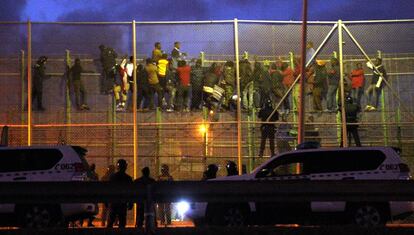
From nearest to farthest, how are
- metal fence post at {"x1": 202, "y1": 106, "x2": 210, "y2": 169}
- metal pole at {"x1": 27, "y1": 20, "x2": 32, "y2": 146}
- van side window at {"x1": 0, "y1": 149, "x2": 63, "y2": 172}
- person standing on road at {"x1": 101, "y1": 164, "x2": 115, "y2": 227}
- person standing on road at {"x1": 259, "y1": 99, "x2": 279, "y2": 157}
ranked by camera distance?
van side window at {"x1": 0, "y1": 149, "x2": 63, "y2": 172}, person standing on road at {"x1": 101, "y1": 164, "x2": 115, "y2": 227}, metal pole at {"x1": 27, "y1": 20, "x2": 32, "y2": 146}, person standing on road at {"x1": 259, "y1": 99, "x2": 279, "y2": 157}, metal fence post at {"x1": 202, "y1": 106, "x2": 210, "y2": 169}

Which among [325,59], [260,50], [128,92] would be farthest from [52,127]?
[325,59]

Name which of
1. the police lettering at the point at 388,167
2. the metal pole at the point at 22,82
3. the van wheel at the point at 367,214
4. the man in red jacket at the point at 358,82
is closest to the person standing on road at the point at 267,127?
the man in red jacket at the point at 358,82

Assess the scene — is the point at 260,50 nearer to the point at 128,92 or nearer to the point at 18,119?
the point at 128,92

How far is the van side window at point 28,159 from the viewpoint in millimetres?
15828

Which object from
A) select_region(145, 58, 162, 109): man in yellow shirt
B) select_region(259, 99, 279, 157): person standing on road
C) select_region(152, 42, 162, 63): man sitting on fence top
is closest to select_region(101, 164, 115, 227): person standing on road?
select_region(145, 58, 162, 109): man in yellow shirt

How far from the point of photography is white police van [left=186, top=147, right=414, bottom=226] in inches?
586

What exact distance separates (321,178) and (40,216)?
6366mm

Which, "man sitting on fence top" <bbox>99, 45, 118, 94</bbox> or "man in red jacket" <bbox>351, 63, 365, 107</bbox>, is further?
"man in red jacket" <bbox>351, 63, 365, 107</bbox>

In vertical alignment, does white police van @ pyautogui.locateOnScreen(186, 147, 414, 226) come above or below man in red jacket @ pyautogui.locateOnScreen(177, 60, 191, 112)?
below

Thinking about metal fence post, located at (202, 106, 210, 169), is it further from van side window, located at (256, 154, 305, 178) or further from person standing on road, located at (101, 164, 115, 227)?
van side window, located at (256, 154, 305, 178)

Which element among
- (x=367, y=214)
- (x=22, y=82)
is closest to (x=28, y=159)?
(x=22, y=82)

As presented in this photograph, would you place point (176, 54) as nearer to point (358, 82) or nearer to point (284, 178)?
point (358, 82)

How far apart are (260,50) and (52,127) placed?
7084 millimetres

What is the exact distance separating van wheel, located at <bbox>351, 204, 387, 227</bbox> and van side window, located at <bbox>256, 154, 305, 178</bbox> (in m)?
1.70
